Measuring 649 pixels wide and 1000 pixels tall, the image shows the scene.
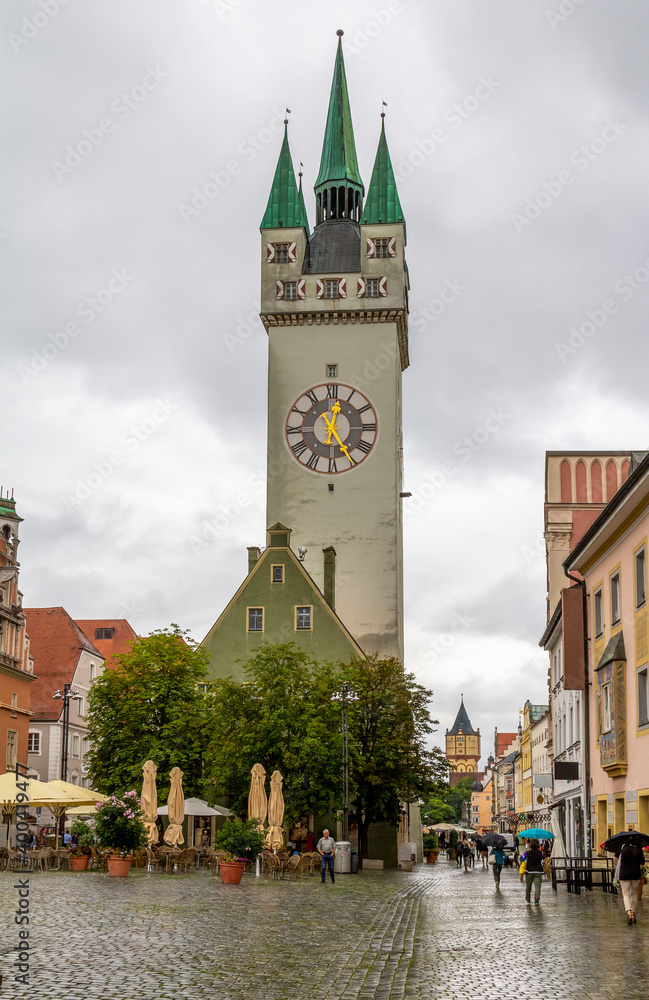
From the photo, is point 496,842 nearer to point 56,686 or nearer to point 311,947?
point 311,947

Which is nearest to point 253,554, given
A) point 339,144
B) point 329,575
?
point 329,575

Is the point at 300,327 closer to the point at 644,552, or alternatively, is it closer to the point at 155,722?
the point at 155,722

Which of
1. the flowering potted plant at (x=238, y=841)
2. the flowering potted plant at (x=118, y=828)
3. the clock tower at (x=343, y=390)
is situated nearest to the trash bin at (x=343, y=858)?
the flowering potted plant at (x=238, y=841)

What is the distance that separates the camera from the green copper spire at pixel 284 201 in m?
69.0

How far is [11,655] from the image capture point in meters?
55.0

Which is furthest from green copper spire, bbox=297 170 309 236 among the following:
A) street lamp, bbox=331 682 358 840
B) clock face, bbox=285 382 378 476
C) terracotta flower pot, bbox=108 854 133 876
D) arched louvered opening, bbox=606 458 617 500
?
terracotta flower pot, bbox=108 854 133 876

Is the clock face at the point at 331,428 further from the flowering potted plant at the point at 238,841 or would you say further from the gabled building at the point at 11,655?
the flowering potted plant at the point at 238,841

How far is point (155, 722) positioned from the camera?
4819 centimetres

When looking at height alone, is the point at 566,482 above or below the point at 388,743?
above

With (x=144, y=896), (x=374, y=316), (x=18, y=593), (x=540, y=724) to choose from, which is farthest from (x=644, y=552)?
(x=540, y=724)

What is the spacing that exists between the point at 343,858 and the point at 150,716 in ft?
42.5

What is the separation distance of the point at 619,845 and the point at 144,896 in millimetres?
8822

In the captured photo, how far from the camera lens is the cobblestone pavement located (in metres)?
11.3

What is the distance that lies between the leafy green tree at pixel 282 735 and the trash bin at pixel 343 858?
328 cm
